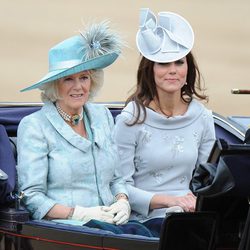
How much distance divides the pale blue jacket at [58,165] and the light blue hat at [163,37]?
395 mm

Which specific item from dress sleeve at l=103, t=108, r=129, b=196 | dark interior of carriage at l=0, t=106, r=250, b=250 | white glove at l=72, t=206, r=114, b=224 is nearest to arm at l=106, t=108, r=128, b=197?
dress sleeve at l=103, t=108, r=129, b=196

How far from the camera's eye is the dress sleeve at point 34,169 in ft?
11.9

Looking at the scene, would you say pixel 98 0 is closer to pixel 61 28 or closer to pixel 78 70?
pixel 61 28

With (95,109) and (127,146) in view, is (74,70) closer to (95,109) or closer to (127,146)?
(95,109)

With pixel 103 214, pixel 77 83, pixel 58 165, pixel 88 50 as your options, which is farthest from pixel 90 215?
pixel 88 50

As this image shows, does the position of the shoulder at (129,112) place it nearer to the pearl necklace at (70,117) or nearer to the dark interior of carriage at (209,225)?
the pearl necklace at (70,117)

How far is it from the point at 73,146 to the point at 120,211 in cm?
29

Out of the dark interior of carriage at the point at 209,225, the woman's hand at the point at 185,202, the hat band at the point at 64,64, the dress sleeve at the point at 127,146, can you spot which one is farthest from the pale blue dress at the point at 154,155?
the dark interior of carriage at the point at 209,225

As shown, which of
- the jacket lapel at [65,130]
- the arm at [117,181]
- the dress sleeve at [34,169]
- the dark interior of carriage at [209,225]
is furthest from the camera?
the arm at [117,181]

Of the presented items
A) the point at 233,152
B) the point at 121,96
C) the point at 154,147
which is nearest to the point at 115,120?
the point at 154,147

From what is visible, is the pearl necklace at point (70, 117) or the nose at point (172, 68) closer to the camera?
the pearl necklace at point (70, 117)

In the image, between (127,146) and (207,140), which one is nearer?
(127,146)

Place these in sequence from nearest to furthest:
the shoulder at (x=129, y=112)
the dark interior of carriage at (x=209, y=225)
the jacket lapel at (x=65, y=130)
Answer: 1. the dark interior of carriage at (x=209, y=225)
2. the jacket lapel at (x=65, y=130)
3. the shoulder at (x=129, y=112)

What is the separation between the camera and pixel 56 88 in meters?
3.80
